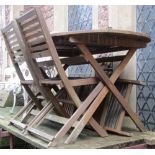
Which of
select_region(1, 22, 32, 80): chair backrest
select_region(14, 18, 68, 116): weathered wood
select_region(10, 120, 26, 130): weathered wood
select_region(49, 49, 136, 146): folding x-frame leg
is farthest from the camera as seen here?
select_region(1, 22, 32, 80): chair backrest

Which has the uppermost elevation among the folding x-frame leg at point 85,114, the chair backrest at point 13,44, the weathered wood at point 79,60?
the chair backrest at point 13,44

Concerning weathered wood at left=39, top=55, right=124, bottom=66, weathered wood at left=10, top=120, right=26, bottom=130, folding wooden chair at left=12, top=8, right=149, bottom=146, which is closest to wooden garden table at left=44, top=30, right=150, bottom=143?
folding wooden chair at left=12, top=8, right=149, bottom=146

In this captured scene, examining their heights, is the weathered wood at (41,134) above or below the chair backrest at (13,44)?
below

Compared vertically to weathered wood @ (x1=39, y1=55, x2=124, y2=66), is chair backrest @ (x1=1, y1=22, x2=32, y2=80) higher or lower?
higher

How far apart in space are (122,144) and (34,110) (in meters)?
1.31

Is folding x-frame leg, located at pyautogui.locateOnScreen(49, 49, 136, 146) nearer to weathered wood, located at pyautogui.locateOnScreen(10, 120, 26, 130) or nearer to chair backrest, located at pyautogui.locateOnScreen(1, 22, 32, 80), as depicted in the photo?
weathered wood, located at pyautogui.locateOnScreen(10, 120, 26, 130)

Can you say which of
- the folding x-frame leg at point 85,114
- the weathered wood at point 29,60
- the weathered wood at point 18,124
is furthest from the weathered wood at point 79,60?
the weathered wood at point 18,124

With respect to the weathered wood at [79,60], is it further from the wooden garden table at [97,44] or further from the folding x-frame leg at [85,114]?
the folding x-frame leg at [85,114]

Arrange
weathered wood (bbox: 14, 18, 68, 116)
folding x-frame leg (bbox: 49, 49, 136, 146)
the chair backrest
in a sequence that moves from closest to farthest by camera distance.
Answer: folding x-frame leg (bbox: 49, 49, 136, 146)
weathered wood (bbox: 14, 18, 68, 116)
the chair backrest

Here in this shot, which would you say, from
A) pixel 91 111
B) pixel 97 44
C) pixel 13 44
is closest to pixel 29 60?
pixel 13 44

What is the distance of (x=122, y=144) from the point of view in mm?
2709

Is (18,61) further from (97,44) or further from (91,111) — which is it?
(91,111)

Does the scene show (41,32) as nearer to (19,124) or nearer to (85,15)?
(19,124)
